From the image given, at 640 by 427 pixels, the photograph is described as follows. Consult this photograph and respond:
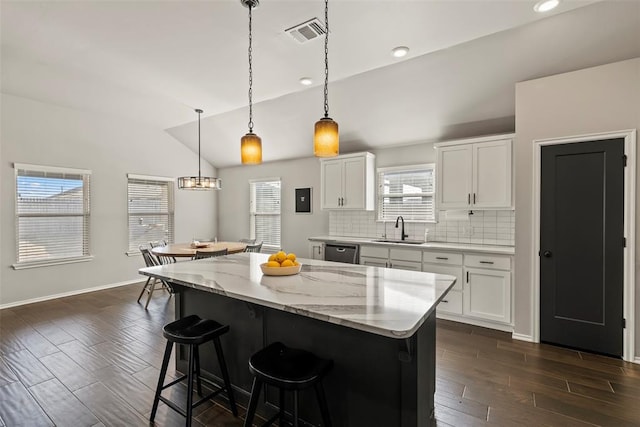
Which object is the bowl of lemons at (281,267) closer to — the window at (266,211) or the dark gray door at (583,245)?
the dark gray door at (583,245)

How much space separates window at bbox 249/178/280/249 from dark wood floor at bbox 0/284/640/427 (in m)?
3.11

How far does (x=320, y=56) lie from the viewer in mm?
3229

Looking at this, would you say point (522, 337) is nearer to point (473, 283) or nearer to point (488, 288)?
point (488, 288)

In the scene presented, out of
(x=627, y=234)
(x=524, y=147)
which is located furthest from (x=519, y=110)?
(x=627, y=234)

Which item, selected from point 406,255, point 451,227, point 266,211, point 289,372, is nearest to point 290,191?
point 266,211

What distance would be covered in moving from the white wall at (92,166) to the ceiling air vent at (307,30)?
4.19m

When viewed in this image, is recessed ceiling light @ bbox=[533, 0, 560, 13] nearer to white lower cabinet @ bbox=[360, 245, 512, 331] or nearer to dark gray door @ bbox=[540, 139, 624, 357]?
dark gray door @ bbox=[540, 139, 624, 357]

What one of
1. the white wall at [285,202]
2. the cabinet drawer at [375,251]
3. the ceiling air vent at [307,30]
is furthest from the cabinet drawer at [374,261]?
the ceiling air vent at [307,30]

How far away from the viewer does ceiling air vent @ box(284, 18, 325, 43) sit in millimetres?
2679

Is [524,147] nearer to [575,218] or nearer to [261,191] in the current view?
[575,218]

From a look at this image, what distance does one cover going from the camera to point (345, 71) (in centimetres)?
352

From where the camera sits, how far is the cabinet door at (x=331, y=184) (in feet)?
16.5

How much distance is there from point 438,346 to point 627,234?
199cm

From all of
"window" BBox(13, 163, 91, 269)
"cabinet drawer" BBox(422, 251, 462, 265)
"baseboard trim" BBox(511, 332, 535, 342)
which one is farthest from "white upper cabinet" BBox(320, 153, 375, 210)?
"window" BBox(13, 163, 91, 269)
